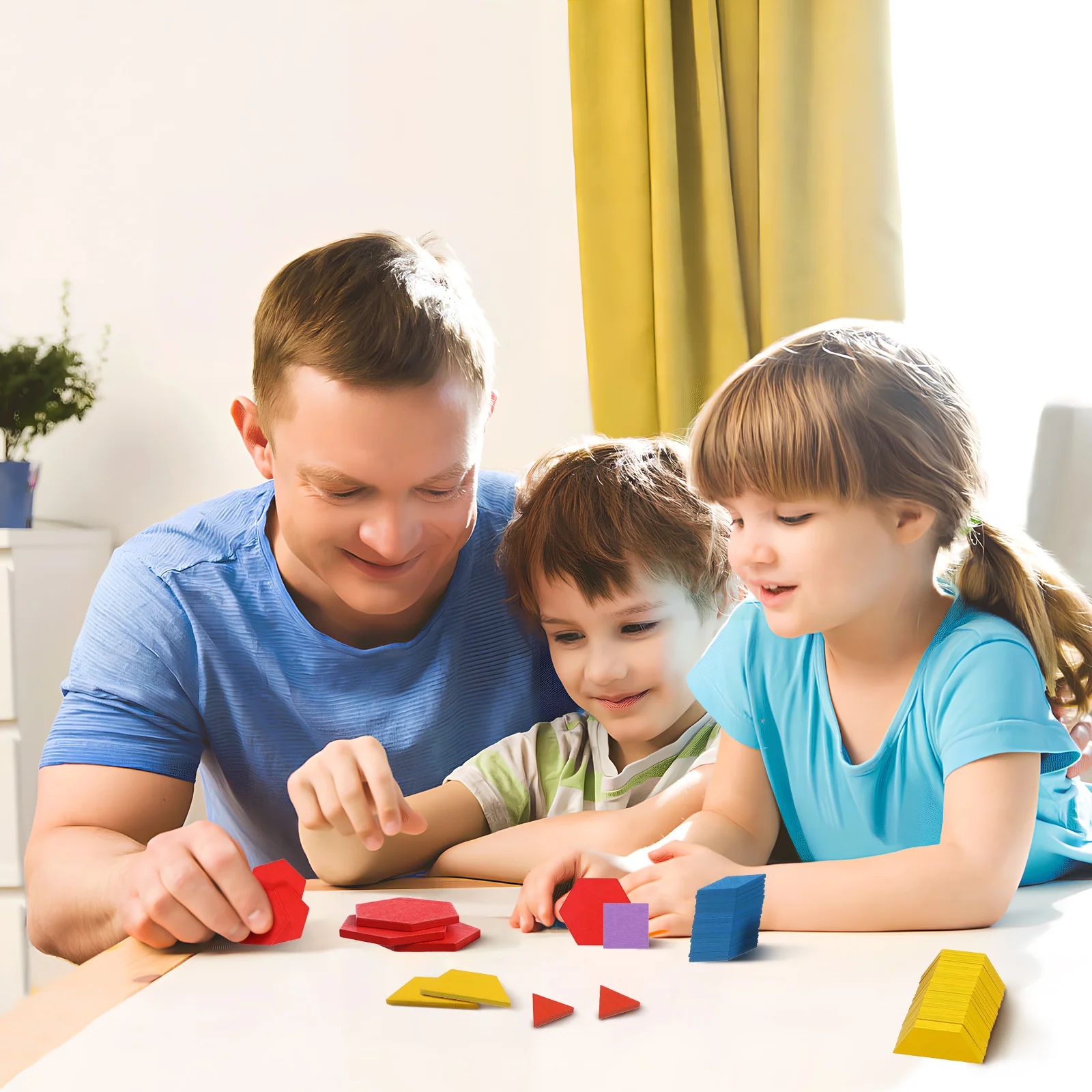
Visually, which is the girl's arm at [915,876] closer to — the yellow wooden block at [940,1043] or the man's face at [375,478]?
the yellow wooden block at [940,1043]

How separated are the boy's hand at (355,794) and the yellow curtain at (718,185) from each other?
160 cm

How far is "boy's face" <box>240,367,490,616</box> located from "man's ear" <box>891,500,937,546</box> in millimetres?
431

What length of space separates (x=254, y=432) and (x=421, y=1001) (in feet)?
2.46

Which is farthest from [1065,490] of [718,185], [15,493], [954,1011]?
[15,493]

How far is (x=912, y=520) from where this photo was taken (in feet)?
2.67

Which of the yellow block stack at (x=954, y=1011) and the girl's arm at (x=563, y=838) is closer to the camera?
the yellow block stack at (x=954, y=1011)

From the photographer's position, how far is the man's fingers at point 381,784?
731 millimetres

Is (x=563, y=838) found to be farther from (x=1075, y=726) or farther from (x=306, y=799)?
(x=1075, y=726)

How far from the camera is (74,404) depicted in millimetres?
2348

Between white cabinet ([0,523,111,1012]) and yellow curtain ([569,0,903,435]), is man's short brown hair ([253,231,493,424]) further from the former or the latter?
white cabinet ([0,523,111,1012])

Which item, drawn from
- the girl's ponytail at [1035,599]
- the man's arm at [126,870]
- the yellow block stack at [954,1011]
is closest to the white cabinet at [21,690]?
the man's arm at [126,870]

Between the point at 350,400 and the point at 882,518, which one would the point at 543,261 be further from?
the point at 882,518

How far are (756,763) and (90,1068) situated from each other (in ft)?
1.98

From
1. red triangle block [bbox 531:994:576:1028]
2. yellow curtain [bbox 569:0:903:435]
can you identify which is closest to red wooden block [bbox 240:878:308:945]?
red triangle block [bbox 531:994:576:1028]
